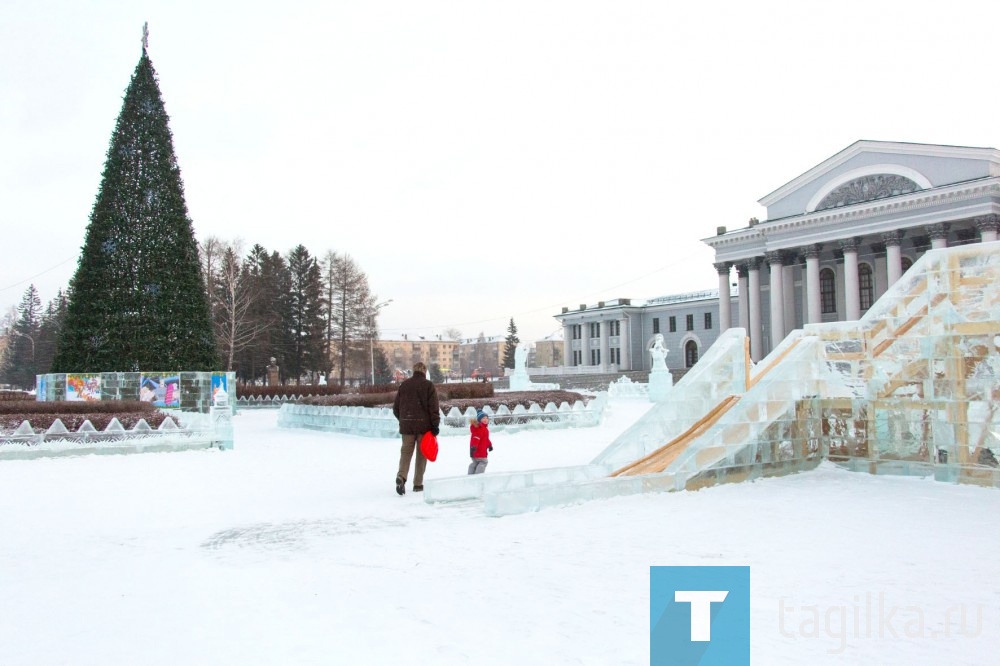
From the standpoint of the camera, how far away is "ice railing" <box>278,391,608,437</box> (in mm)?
18375

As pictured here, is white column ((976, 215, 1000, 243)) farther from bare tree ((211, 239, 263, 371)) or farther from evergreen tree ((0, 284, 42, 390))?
evergreen tree ((0, 284, 42, 390))

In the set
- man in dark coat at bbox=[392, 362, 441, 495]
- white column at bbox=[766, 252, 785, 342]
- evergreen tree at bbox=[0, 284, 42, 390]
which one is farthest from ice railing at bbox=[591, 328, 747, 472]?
evergreen tree at bbox=[0, 284, 42, 390]

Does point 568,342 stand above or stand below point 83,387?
above

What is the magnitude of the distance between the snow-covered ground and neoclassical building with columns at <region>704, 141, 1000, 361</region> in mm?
37343

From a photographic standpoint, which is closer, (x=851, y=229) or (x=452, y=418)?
(x=452, y=418)

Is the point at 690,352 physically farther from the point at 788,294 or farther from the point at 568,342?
the point at 788,294

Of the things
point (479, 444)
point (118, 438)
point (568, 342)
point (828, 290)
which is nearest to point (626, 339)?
point (568, 342)

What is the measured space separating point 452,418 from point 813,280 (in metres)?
36.9

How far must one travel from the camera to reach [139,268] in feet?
79.3

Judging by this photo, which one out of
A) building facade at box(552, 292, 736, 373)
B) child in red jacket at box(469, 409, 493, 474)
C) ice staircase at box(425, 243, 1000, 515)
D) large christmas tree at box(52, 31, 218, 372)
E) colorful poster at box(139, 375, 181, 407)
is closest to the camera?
ice staircase at box(425, 243, 1000, 515)

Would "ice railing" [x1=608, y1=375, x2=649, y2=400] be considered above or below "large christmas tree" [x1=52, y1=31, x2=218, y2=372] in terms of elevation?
below

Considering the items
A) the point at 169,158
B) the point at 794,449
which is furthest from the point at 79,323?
the point at 794,449

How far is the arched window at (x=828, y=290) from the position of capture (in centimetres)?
5050

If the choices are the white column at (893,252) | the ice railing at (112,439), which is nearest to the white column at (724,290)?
the white column at (893,252)
